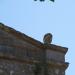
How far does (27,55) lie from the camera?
15.7 m

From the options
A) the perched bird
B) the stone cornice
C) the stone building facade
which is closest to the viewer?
the stone building facade

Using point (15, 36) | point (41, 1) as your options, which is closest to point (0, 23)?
point (15, 36)

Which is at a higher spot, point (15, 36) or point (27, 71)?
point (15, 36)

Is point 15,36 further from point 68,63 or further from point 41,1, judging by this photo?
point 41,1

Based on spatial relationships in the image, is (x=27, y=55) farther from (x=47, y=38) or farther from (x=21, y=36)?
(x=47, y=38)

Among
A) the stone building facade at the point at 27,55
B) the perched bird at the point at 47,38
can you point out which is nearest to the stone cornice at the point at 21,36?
the stone building facade at the point at 27,55

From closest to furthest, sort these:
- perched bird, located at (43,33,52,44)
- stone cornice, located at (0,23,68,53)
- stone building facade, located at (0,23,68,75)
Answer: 1. stone building facade, located at (0,23,68,75)
2. stone cornice, located at (0,23,68,53)
3. perched bird, located at (43,33,52,44)

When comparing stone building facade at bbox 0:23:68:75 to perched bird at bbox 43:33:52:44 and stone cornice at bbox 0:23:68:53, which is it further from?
perched bird at bbox 43:33:52:44

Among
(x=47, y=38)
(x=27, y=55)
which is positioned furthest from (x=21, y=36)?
(x=47, y=38)

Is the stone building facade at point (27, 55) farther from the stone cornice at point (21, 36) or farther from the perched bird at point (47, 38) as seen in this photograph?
the perched bird at point (47, 38)

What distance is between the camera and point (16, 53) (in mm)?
15578

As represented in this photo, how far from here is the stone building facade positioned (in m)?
15.4

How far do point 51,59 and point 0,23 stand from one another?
7.73 ft

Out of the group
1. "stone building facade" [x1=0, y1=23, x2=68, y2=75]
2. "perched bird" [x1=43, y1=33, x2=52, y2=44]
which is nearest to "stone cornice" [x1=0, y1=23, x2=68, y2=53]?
"stone building facade" [x1=0, y1=23, x2=68, y2=75]
